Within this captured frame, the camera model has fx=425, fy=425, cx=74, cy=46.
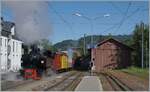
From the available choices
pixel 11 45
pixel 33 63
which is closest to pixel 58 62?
pixel 11 45

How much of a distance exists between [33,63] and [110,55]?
4360 cm

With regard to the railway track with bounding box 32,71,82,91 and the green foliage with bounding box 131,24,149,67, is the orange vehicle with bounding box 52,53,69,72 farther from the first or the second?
the green foliage with bounding box 131,24,149,67

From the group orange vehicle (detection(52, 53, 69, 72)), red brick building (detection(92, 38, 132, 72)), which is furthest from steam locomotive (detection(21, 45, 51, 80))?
red brick building (detection(92, 38, 132, 72))

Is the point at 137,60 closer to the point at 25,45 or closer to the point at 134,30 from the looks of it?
the point at 134,30

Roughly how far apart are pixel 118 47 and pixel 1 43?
30.9 m

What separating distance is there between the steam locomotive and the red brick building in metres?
41.3

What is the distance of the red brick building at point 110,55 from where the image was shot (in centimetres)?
→ 7825

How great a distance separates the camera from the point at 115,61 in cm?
7831

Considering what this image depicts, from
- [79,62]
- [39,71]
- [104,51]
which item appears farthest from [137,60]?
[39,71]

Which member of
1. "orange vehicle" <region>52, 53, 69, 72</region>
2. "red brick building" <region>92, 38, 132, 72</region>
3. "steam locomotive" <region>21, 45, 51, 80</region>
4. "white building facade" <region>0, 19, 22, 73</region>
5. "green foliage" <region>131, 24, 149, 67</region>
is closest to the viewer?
"steam locomotive" <region>21, 45, 51, 80</region>

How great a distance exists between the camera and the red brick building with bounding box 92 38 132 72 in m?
78.2

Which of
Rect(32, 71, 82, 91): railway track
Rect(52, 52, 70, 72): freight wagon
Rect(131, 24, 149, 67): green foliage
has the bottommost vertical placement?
Rect(32, 71, 82, 91): railway track

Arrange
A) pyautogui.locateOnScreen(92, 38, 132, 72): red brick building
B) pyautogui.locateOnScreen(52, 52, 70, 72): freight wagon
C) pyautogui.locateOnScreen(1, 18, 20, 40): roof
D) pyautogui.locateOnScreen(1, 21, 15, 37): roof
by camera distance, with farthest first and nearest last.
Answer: pyautogui.locateOnScreen(92, 38, 132, 72): red brick building, pyautogui.locateOnScreen(1, 21, 15, 37): roof, pyautogui.locateOnScreen(1, 18, 20, 40): roof, pyautogui.locateOnScreen(52, 52, 70, 72): freight wagon

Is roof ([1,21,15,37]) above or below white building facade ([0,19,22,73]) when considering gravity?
above
